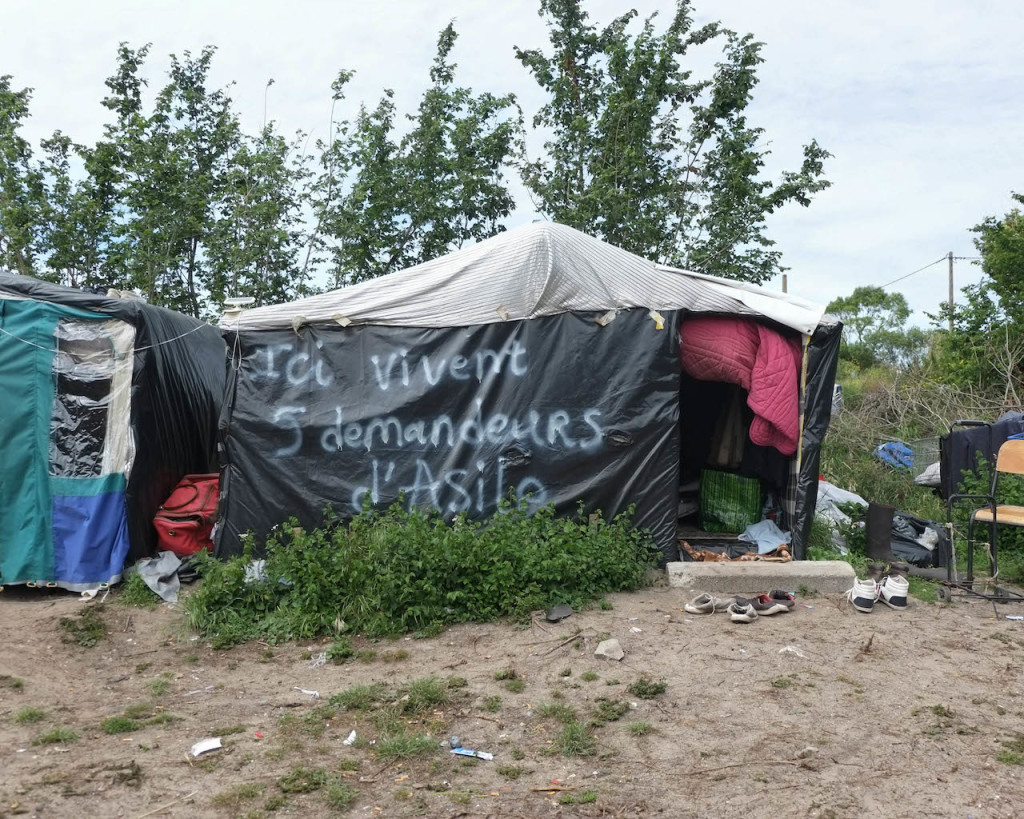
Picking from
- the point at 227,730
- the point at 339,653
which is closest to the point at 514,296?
the point at 339,653

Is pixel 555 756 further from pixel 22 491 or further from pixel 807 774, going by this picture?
pixel 22 491

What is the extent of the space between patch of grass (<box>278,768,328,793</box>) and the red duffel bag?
11.9 feet

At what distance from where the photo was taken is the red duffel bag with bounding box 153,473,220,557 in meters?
7.17

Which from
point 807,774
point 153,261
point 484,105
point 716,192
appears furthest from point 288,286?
point 807,774

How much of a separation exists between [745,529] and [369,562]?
4050 millimetres

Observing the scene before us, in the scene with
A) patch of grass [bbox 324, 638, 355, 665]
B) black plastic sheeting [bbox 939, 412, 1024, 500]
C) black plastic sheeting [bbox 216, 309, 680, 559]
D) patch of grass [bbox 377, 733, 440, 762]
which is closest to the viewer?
patch of grass [bbox 377, 733, 440, 762]

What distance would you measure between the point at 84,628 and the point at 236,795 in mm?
3040

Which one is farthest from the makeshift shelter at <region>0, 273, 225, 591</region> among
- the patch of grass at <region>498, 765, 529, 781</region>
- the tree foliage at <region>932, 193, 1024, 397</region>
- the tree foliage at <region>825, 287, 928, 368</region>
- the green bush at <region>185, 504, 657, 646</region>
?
the tree foliage at <region>825, 287, 928, 368</region>

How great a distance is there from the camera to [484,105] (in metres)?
14.4

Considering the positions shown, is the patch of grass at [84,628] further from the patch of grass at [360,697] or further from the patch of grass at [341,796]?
the patch of grass at [341,796]

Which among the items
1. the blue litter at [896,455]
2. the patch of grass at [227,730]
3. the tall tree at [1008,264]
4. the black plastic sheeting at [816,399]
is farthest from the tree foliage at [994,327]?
the patch of grass at [227,730]

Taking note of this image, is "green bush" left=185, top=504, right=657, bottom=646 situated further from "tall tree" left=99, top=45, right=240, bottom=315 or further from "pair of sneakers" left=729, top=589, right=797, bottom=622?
"tall tree" left=99, top=45, right=240, bottom=315

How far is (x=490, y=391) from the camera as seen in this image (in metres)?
7.02

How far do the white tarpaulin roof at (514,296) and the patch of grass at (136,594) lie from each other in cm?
228
